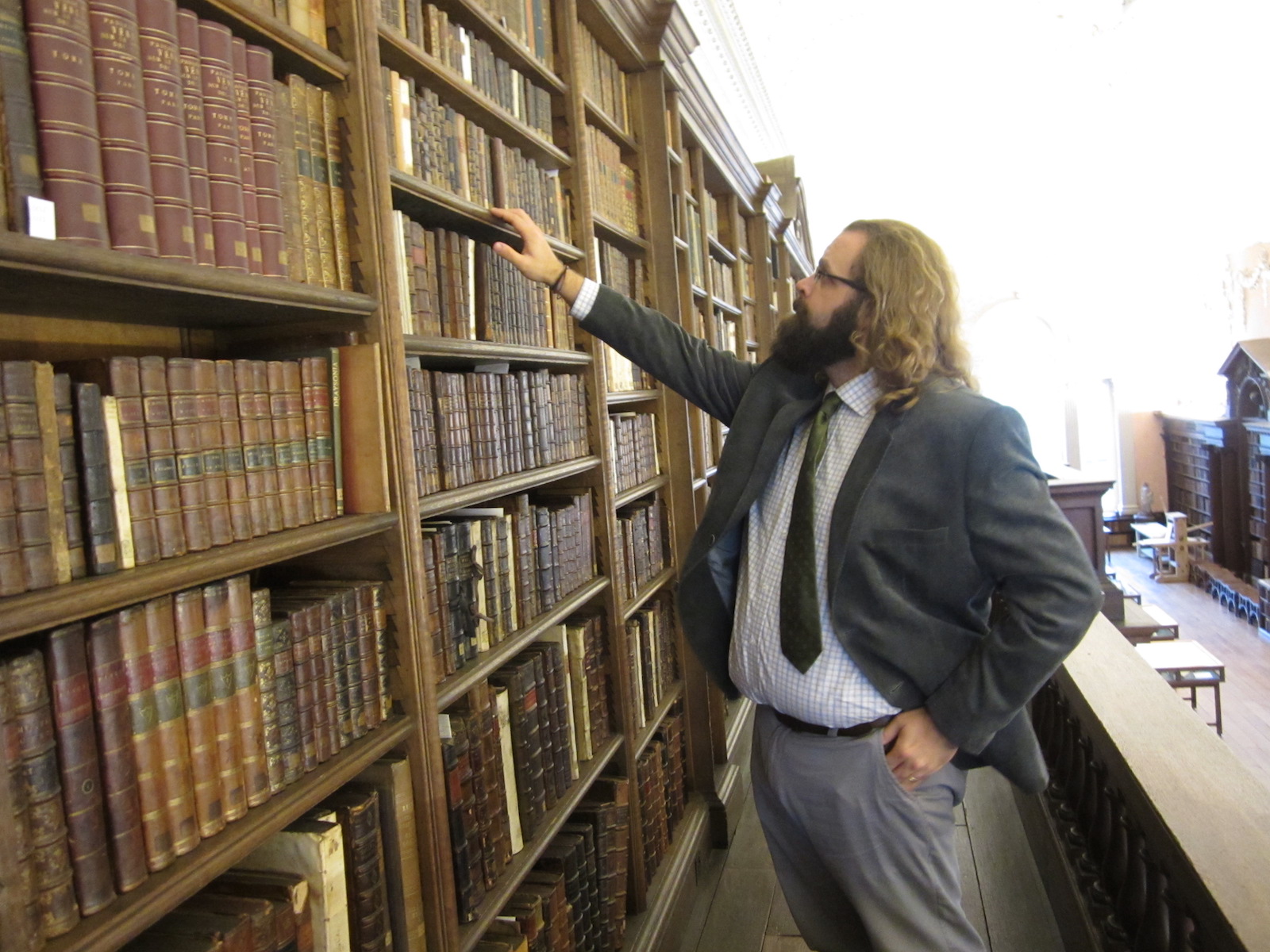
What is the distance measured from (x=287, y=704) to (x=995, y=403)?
1132 millimetres

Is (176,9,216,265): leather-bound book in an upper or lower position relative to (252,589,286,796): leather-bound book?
upper


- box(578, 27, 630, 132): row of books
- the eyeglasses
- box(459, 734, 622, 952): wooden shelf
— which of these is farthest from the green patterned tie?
box(578, 27, 630, 132): row of books

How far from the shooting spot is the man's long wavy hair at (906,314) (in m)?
1.44

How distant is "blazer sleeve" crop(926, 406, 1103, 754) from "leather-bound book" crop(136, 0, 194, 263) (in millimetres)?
1136

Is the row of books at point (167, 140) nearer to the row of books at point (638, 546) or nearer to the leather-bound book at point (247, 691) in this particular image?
the leather-bound book at point (247, 691)

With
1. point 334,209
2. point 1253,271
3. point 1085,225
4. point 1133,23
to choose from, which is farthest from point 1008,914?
point 1085,225

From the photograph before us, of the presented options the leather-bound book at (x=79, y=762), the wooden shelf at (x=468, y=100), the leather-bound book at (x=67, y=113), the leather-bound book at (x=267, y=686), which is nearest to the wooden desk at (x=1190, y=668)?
the wooden shelf at (x=468, y=100)

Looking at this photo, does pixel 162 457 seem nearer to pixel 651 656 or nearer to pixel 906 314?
pixel 906 314

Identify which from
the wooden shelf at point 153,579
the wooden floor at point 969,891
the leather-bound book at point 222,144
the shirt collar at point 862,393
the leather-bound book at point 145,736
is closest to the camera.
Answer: the wooden shelf at point 153,579

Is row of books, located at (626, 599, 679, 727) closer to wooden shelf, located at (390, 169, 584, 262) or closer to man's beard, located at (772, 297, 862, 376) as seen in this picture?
man's beard, located at (772, 297, 862, 376)

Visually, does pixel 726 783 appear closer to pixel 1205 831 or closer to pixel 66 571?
pixel 1205 831

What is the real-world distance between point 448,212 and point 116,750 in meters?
1.03

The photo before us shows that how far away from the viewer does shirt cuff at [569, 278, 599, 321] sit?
1.71 meters

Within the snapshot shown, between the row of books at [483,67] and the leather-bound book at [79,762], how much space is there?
1064 mm
